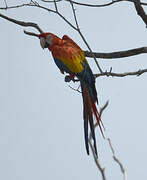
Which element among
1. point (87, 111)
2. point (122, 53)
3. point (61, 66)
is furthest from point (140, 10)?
point (61, 66)

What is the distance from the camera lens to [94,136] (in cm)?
390

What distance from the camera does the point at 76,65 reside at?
4633mm

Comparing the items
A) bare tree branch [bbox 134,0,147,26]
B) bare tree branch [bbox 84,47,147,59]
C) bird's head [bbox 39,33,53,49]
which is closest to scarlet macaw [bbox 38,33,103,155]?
bird's head [bbox 39,33,53,49]

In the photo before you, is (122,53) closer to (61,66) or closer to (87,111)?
(87,111)

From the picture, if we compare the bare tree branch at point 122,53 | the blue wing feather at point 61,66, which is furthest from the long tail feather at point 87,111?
the bare tree branch at point 122,53

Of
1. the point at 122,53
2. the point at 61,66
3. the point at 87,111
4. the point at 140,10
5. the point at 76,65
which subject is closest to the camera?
the point at 140,10

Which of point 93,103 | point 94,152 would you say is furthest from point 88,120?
point 94,152

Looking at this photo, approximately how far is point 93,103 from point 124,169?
930mm

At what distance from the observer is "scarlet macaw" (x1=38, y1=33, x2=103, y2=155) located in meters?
4.26

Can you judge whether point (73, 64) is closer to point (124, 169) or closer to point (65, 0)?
point (65, 0)

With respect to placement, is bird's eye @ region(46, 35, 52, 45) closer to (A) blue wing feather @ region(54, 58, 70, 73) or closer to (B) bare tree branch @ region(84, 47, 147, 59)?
(A) blue wing feather @ region(54, 58, 70, 73)

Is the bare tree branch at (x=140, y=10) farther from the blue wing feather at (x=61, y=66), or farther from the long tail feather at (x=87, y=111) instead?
the blue wing feather at (x=61, y=66)

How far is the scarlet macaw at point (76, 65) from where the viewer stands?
4.26m

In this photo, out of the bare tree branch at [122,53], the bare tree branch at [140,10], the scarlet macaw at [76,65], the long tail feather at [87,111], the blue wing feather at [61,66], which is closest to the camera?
the bare tree branch at [140,10]
